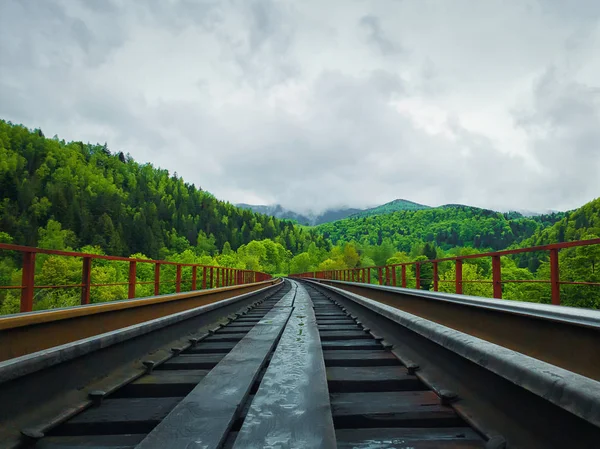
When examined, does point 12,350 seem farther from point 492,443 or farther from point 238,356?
point 492,443

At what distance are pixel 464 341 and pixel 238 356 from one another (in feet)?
6.01

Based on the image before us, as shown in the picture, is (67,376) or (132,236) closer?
(67,376)

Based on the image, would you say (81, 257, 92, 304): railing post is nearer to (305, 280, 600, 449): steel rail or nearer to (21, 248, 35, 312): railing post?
(21, 248, 35, 312): railing post

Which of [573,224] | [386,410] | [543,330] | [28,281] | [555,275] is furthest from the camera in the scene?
[573,224]

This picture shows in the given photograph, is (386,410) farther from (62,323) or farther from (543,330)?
(62,323)

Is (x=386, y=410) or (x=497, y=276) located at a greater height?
(x=497, y=276)

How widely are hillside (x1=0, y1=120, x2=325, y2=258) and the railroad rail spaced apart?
375 ft

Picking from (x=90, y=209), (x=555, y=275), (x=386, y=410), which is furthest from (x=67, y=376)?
(x=90, y=209)

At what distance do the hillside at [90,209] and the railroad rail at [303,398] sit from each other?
114 metres

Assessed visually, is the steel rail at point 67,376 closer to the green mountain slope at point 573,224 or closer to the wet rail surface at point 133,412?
the wet rail surface at point 133,412

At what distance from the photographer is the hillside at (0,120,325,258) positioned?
117m

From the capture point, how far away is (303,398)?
215 centimetres

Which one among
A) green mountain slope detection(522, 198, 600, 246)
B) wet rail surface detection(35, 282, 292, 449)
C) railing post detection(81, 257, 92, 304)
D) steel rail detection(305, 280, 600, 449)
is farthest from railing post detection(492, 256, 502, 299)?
green mountain slope detection(522, 198, 600, 246)

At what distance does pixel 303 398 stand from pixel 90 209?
485ft
